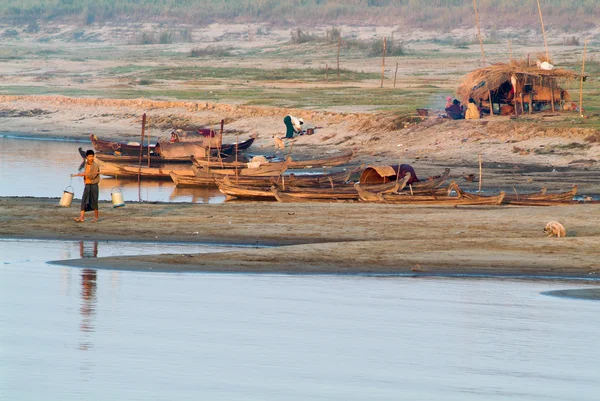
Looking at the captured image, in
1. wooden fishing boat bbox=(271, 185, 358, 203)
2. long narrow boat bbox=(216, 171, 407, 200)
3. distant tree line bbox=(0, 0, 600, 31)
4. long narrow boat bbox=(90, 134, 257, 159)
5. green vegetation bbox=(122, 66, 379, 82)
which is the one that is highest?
distant tree line bbox=(0, 0, 600, 31)

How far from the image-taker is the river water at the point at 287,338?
448 inches

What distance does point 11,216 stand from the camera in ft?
77.6

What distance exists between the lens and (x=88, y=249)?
20.9 meters

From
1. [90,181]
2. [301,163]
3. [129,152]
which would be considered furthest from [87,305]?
[129,152]

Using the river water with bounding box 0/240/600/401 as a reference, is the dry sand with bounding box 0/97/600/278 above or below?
above

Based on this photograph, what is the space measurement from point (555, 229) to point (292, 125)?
2561cm

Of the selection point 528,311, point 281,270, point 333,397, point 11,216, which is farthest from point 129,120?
point 333,397

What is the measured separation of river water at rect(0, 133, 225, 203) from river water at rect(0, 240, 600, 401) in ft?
44.3

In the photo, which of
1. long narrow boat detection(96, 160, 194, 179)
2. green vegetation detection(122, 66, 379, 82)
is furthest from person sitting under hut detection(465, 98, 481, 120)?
green vegetation detection(122, 66, 379, 82)

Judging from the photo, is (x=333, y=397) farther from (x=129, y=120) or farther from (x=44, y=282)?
(x=129, y=120)

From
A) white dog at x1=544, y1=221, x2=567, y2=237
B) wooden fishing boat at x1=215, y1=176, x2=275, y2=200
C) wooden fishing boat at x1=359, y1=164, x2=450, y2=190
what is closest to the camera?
white dog at x1=544, y1=221, x2=567, y2=237

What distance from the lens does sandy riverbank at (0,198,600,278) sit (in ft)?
62.3

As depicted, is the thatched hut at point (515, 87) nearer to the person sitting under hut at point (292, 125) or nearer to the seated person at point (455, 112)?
the seated person at point (455, 112)

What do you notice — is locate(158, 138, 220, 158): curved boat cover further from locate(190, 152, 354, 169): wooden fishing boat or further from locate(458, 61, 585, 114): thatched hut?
locate(458, 61, 585, 114): thatched hut
